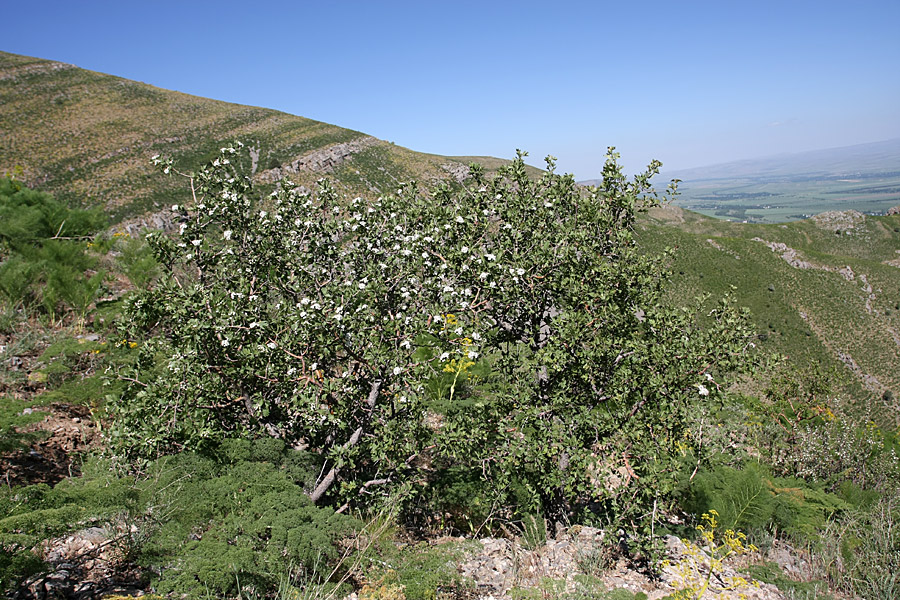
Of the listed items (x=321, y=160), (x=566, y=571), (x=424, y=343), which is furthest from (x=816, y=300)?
(x=424, y=343)

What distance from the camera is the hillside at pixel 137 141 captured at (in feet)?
92.1

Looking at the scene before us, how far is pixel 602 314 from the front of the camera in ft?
15.2

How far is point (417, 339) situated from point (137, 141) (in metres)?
39.2

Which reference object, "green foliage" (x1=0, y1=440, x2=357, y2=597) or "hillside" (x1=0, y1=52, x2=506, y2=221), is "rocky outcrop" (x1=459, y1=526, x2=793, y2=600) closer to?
"green foliage" (x1=0, y1=440, x2=357, y2=597)

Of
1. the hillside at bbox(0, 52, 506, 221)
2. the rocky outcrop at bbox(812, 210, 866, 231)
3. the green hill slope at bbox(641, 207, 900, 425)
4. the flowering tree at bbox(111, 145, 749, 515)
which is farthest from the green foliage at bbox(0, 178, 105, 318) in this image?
the rocky outcrop at bbox(812, 210, 866, 231)

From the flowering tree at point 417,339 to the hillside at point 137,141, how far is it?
21394 mm

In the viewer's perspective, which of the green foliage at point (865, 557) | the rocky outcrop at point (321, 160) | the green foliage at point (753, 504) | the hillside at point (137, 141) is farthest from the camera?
the rocky outcrop at point (321, 160)

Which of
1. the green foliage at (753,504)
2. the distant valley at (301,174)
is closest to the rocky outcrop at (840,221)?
the distant valley at (301,174)

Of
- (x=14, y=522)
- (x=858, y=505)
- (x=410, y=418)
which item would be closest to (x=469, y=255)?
(x=410, y=418)

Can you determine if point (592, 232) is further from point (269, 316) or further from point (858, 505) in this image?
point (858, 505)

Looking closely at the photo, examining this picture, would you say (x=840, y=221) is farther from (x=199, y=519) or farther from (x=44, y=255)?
(x=199, y=519)

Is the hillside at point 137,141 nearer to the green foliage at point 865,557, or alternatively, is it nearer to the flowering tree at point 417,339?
the flowering tree at point 417,339

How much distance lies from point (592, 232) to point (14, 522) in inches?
207

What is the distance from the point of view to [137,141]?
34281mm
